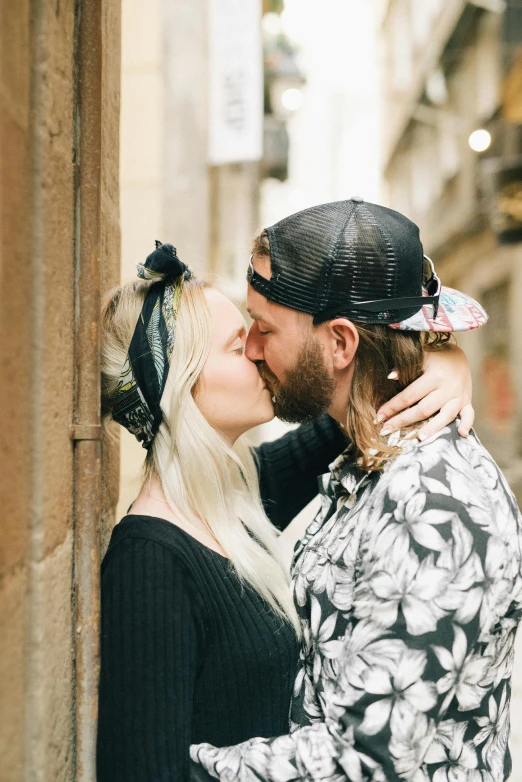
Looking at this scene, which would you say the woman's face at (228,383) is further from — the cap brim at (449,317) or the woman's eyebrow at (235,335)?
the cap brim at (449,317)

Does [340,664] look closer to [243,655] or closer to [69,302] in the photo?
[243,655]

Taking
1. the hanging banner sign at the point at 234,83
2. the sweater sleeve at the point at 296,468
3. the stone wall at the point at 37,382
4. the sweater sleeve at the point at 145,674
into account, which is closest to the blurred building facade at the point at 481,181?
the sweater sleeve at the point at 296,468

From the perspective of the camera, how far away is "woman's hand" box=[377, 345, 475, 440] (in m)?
1.81

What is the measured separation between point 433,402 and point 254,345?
2.09 ft

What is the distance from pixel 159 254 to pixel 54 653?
1.16 meters

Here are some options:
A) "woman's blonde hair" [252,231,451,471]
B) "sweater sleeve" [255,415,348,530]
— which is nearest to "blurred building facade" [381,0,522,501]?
"sweater sleeve" [255,415,348,530]

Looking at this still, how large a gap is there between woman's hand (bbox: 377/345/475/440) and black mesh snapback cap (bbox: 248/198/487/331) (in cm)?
14

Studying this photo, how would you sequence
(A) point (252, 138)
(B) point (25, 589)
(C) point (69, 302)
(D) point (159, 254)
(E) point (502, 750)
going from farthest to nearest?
(A) point (252, 138), (D) point (159, 254), (E) point (502, 750), (C) point (69, 302), (B) point (25, 589)

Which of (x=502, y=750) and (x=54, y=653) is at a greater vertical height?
(x=54, y=653)

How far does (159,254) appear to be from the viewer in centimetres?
213

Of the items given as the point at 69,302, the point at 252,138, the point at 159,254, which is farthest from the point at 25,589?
the point at 252,138

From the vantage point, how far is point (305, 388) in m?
2.07

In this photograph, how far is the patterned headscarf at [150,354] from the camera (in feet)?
6.84

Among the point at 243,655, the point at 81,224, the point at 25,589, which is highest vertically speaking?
the point at 81,224
